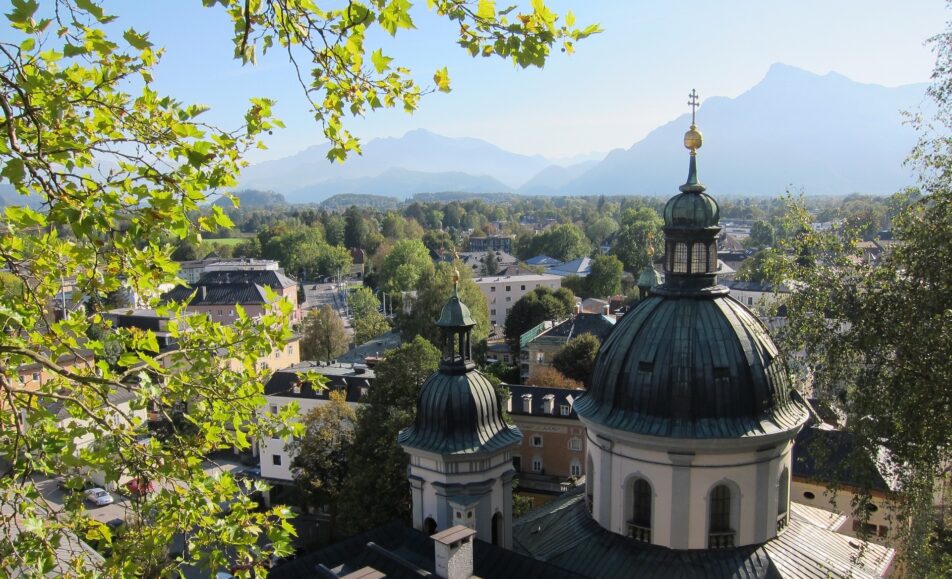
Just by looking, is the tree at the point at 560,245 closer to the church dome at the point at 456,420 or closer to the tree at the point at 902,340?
the church dome at the point at 456,420

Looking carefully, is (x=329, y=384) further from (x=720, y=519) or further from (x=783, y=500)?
(x=783, y=500)

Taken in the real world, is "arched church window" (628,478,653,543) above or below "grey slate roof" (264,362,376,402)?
above

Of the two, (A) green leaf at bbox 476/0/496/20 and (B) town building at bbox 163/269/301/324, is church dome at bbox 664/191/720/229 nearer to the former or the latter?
(A) green leaf at bbox 476/0/496/20

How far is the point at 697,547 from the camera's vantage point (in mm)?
16844

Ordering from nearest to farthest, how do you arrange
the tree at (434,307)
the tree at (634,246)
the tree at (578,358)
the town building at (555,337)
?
the tree at (578,358) < the town building at (555,337) < the tree at (434,307) < the tree at (634,246)

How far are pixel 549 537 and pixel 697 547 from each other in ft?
13.2

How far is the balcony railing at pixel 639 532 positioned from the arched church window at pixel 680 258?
6113 mm

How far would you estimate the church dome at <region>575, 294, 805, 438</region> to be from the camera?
54.7 feet

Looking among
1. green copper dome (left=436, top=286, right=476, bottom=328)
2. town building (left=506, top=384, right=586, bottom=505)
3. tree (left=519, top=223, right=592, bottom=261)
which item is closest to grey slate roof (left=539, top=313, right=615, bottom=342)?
town building (left=506, top=384, right=586, bottom=505)

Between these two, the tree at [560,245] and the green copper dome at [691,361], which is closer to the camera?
the green copper dome at [691,361]

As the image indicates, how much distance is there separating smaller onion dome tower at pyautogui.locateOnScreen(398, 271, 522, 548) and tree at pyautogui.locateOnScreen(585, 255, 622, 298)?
6784cm

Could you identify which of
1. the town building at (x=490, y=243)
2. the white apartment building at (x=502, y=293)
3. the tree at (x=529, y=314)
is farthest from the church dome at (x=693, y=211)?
the town building at (x=490, y=243)

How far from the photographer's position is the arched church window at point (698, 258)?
18.2m

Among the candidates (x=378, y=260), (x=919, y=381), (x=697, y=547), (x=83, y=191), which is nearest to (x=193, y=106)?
(x=83, y=191)
